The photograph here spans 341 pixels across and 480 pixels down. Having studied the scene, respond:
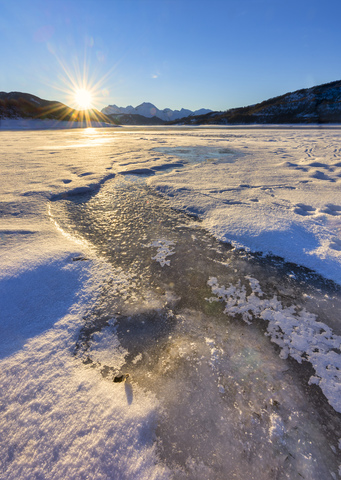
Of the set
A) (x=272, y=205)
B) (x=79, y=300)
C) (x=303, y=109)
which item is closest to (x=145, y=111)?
(x=303, y=109)

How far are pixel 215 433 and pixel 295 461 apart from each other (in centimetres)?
35

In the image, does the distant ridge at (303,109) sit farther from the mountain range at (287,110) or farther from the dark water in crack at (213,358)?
the dark water in crack at (213,358)

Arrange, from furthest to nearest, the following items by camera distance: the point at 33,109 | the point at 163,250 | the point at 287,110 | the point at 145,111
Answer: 1. the point at 145,111
2. the point at 33,109
3. the point at 287,110
4. the point at 163,250

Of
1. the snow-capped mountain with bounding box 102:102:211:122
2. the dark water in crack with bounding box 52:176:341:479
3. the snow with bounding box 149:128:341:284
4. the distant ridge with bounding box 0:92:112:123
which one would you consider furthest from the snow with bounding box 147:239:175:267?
the snow-capped mountain with bounding box 102:102:211:122

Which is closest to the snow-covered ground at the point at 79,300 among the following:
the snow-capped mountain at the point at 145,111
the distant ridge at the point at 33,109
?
the distant ridge at the point at 33,109

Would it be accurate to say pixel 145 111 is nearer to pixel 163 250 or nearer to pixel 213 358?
pixel 163 250

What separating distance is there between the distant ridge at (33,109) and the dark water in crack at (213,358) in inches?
2018

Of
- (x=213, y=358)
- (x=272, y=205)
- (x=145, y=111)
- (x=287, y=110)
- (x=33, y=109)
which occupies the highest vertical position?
(x=145, y=111)

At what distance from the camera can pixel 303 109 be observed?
38344 millimetres

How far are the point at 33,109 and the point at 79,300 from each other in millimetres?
59482

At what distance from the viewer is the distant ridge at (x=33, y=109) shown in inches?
1583

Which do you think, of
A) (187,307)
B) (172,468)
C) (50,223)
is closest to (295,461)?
(172,468)

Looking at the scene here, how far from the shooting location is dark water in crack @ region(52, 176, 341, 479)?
3.19 ft

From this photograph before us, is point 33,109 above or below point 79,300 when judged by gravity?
above
